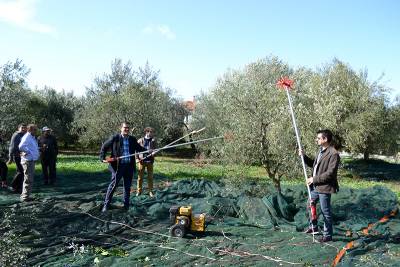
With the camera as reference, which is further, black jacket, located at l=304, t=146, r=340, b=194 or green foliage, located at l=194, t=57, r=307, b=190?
green foliage, located at l=194, t=57, r=307, b=190

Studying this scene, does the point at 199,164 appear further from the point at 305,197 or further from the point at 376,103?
the point at 305,197

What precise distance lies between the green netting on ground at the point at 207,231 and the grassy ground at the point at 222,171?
286 cm

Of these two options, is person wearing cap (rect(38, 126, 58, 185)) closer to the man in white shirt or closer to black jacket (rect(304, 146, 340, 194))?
the man in white shirt

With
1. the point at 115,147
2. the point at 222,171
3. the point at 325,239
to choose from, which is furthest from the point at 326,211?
the point at 222,171

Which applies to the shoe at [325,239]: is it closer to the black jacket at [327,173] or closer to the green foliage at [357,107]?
the black jacket at [327,173]

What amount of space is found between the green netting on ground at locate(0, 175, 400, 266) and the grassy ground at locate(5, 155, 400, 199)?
286cm

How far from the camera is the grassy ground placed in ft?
58.2

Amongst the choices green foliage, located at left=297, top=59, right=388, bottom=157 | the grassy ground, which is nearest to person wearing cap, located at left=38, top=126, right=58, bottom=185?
the grassy ground

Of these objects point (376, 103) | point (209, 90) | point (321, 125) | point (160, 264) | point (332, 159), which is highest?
point (209, 90)

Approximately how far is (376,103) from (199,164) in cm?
1250

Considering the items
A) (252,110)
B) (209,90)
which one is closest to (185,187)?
(252,110)

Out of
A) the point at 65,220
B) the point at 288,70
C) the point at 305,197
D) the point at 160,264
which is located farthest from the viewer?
the point at 288,70

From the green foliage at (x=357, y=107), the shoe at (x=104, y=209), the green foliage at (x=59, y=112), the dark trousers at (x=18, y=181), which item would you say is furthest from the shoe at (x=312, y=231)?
the green foliage at (x=59, y=112)

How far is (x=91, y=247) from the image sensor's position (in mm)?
7129
